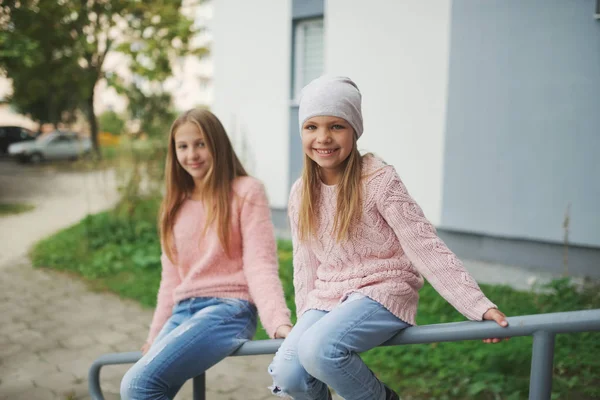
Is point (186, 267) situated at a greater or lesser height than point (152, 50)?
lesser

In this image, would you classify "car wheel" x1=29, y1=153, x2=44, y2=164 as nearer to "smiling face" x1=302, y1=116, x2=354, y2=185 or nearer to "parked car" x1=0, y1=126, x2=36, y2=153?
"parked car" x1=0, y1=126, x2=36, y2=153

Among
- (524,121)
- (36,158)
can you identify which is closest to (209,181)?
(524,121)

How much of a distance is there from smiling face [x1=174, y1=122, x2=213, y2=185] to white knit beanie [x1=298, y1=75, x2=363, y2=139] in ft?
2.37

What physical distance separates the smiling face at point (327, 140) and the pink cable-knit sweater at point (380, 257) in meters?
0.10

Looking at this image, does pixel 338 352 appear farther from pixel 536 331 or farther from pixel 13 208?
pixel 13 208

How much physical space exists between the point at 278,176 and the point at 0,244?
4.10m

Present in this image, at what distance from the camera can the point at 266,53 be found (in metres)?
7.98

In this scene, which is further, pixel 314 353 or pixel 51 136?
pixel 51 136

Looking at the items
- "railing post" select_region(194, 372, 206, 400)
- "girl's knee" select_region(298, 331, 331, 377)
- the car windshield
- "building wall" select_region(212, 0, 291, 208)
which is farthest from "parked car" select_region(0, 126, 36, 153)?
"girl's knee" select_region(298, 331, 331, 377)

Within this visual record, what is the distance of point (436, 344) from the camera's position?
3738mm

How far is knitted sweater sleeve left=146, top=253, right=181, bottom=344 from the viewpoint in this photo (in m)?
2.47

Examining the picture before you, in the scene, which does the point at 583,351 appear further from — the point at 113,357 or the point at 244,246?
the point at 113,357

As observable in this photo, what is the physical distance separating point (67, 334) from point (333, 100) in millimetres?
3677

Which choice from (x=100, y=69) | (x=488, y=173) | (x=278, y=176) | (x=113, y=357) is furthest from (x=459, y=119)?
(x=100, y=69)
